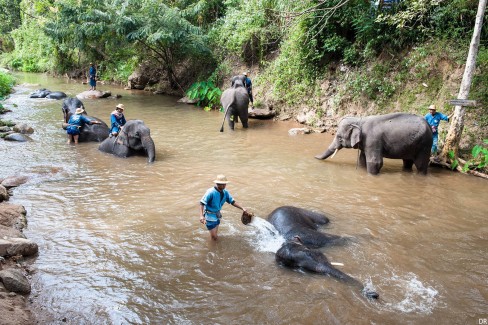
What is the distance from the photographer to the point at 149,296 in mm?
4551

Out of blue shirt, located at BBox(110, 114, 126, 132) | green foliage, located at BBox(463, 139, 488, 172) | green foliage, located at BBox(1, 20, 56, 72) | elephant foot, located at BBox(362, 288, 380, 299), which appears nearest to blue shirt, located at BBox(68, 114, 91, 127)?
blue shirt, located at BBox(110, 114, 126, 132)

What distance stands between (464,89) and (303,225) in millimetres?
5643

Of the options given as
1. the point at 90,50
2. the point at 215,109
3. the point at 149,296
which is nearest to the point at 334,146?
the point at 149,296

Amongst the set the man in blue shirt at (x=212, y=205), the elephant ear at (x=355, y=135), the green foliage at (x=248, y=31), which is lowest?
the man in blue shirt at (x=212, y=205)

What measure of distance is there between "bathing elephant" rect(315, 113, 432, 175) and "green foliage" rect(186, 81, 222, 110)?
9.48 metres

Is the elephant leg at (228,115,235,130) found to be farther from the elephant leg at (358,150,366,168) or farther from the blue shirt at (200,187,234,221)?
the blue shirt at (200,187,234,221)

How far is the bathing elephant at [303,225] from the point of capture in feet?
18.7

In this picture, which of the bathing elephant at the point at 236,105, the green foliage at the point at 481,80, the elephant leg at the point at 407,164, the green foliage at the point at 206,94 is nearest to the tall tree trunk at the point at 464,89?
the elephant leg at the point at 407,164

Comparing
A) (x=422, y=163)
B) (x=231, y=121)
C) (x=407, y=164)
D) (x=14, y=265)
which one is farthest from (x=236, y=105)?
(x=14, y=265)

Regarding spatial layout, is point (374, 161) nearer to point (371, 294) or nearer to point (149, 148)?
point (371, 294)

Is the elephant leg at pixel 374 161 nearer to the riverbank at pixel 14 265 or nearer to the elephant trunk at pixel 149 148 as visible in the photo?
the elephant trunk at pixel 149 148

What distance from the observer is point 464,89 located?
29.1 feet

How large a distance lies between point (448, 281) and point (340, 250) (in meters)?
1.40

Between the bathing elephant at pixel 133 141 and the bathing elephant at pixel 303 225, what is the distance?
474cm
